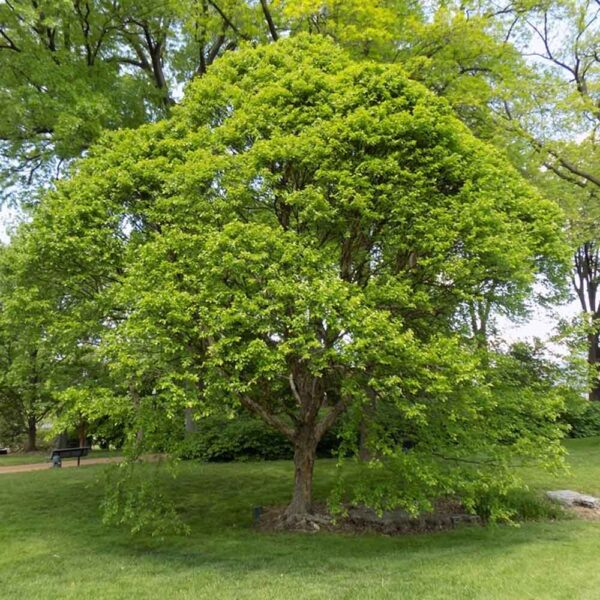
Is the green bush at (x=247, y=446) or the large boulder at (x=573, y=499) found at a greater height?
the green bush at (x=247, y=446)

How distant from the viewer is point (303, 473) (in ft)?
27.4

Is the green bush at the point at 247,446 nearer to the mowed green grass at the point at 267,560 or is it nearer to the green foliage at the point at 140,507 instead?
the mowed green grass at the point at 267,560

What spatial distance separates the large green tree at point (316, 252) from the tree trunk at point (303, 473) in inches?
7.0

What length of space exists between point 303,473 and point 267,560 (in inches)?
77.9

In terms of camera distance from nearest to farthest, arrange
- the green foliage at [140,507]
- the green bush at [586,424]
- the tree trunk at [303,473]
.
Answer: the green foliage at [140,507] < the tree trunk at [303,473] < the green bush at [586,424]

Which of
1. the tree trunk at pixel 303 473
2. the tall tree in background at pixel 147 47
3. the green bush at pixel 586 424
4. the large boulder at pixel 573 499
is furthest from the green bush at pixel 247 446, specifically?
the green bush at pixel 586 424

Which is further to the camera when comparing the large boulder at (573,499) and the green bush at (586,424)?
the green bush at (586,424)

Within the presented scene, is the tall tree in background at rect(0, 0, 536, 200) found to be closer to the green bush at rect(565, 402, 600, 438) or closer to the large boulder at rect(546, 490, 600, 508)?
the large boulder at rect(546, 490, 600, 508)

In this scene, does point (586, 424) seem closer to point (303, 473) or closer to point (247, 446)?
point (247, 446)

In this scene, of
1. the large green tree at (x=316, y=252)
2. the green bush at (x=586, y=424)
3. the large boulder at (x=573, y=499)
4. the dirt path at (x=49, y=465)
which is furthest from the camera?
the green bush at (x=586, y=424)

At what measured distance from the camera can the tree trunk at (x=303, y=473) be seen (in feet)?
27.4

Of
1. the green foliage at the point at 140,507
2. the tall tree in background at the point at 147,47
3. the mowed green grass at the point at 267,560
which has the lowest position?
the mowed green grass at the point at 267,560

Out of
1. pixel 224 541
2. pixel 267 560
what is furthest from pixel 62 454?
pixel 267 560

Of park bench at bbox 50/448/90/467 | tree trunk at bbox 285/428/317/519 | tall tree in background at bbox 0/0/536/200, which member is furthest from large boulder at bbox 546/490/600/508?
park bench at bbox 50/448/90/467
